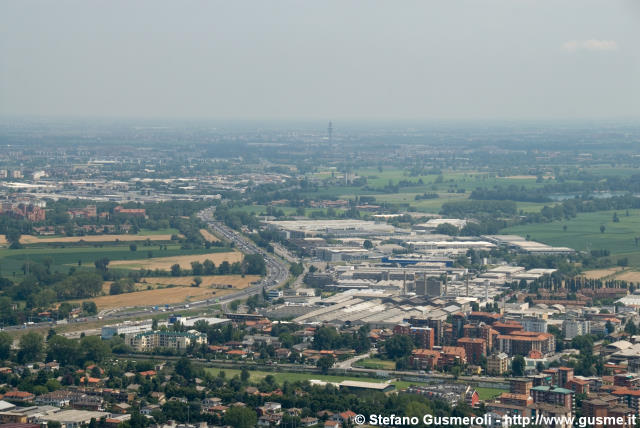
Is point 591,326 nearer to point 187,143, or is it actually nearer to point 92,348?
point 92,348

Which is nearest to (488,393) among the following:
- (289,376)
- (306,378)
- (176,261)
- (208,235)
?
(306,378)

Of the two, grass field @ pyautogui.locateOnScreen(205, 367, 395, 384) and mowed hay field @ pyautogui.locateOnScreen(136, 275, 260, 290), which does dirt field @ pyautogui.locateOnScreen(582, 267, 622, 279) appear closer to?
mowed hay field @ pyautogui.locateOnScreen(136, 275, 260, 290)

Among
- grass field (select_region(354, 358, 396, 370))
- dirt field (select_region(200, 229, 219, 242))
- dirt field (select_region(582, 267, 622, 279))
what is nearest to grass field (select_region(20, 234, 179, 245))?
dirt field (select_region(200, 229, 219, 242))

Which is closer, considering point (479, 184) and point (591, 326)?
point (591, 326)

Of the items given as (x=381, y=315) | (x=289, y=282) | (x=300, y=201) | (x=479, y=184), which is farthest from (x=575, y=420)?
Result: (x=479, y=184)

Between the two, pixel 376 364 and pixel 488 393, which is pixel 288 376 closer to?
pixel 376 364

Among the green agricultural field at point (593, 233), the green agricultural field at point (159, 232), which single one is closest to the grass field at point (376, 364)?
the green agricultural field at point (593, 233)

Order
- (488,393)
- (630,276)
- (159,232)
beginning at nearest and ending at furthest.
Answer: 1. (488,393)
2. (630,276)
3. (159,232)
